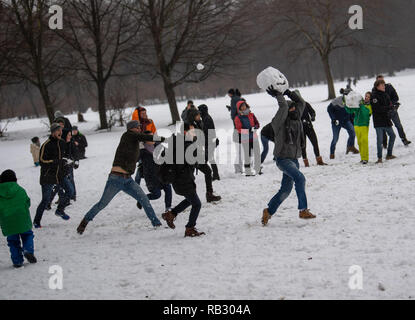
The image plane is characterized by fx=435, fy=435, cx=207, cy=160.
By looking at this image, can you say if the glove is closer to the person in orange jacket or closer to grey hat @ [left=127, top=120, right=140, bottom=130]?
grey hat @ [left=127, top=120, right=140, bottom=130]

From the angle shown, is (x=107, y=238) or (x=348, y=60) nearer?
(x=107, y=238)

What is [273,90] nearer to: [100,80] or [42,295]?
[42,295]

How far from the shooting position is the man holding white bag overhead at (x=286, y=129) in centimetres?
622

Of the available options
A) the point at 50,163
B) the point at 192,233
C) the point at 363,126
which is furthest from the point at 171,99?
the point at 192,233

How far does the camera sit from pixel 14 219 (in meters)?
6.05

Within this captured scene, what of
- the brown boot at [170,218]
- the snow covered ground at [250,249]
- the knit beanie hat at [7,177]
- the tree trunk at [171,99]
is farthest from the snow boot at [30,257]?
the tree trunk at [171,99]

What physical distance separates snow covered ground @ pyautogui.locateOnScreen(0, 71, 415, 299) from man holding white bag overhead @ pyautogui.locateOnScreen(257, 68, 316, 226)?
69cm

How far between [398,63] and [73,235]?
205 feet

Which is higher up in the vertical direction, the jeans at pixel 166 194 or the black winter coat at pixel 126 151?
the black winter coat at pixel 126 151

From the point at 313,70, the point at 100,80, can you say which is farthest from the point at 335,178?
the point at 313,70

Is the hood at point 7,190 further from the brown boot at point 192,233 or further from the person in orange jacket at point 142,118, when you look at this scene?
the person in orange jacket at point 142,118

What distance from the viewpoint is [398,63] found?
60.9 m

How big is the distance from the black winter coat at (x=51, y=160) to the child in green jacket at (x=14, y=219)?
6.98ft
